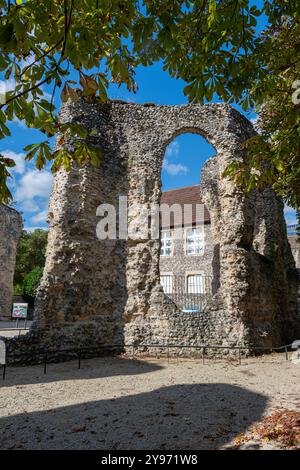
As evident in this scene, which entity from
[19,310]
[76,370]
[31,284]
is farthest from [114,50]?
[31,284]

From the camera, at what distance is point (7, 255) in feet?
61.9

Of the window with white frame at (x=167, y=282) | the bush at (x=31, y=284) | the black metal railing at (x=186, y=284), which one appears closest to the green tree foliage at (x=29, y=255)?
the bush at (x=31, y=284)

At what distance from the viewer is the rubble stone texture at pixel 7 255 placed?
18500mm

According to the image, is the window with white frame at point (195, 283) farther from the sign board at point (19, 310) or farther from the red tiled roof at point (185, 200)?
the sign board at point (19, 310)

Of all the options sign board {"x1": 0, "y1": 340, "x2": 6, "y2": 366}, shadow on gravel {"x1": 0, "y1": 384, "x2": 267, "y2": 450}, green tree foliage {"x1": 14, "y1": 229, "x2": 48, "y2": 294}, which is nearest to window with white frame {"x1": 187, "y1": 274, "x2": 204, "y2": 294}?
sign board {"x1": 0, "y1": 340, "x2": 6, "y2": 366}

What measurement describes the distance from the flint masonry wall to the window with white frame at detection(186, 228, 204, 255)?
7.42 m

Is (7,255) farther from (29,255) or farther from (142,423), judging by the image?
(142,423)

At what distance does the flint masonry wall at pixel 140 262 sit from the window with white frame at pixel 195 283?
7275mm

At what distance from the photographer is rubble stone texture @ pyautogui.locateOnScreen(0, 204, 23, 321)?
728 inches

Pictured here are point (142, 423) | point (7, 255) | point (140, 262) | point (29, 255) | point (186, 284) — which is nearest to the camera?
point (142, 423)

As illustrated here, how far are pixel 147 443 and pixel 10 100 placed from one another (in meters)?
3.36

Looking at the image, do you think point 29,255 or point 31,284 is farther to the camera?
point 29,255

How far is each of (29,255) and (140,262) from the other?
964 inches

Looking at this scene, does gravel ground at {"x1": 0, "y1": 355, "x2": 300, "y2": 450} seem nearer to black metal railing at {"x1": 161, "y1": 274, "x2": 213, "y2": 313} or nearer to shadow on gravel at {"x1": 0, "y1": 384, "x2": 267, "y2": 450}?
shadow on gravel at {"x1": 0, "y1": 384, "x2": 267, "y2": 450}
